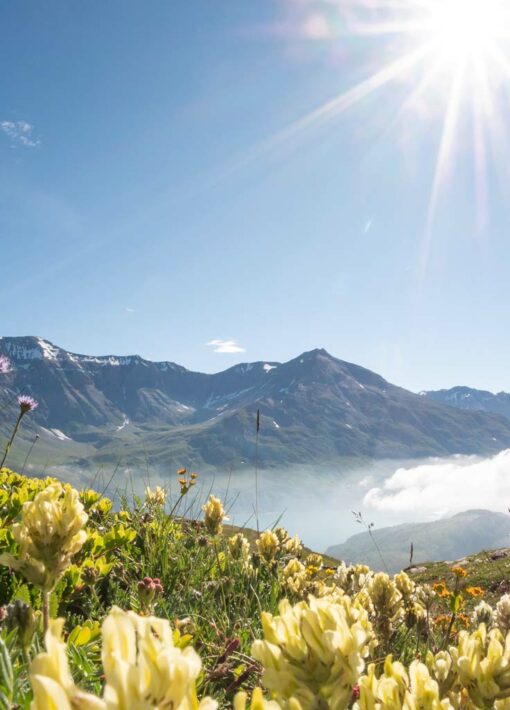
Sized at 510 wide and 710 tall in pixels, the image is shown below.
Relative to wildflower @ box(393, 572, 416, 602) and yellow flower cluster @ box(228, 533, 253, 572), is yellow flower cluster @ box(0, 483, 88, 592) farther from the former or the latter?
yellow flower cluster @ box(228, 533, 253, 572)

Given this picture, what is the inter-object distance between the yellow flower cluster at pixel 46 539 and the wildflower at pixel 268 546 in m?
4.61

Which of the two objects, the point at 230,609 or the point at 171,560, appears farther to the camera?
the point at 171,560

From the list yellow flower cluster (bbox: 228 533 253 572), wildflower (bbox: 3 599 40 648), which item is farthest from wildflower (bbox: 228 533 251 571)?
wildflower (bbox: 3 599 40 648)

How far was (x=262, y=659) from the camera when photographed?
1.75 m

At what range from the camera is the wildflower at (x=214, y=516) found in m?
6.94

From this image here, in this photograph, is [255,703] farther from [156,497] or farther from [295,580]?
[156,497]

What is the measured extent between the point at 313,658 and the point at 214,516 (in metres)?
5.48

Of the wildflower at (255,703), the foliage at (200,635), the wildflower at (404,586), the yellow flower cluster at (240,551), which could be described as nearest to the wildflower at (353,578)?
the foliage at (200,635)

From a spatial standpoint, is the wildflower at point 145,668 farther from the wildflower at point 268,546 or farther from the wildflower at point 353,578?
the wildflower at point 268,546

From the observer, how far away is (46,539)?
275 cm

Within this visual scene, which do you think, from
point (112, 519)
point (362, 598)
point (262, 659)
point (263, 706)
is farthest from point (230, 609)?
point (263, 706)

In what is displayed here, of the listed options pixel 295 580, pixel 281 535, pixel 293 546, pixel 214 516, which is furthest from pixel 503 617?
pixel 293 546

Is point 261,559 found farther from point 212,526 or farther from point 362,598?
point 362,598

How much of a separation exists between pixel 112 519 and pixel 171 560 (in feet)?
6.81
